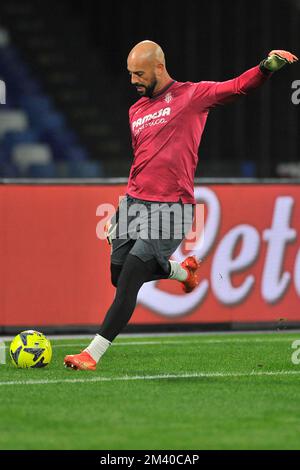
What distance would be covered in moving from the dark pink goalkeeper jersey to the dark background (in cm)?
1200

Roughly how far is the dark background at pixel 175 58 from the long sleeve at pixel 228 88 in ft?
39.6

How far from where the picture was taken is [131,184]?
26.9ft

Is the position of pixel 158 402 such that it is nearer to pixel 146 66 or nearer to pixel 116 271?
pixel 116 271

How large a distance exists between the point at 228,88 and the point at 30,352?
6.93 ft

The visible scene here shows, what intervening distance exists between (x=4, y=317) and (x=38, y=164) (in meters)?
7.02

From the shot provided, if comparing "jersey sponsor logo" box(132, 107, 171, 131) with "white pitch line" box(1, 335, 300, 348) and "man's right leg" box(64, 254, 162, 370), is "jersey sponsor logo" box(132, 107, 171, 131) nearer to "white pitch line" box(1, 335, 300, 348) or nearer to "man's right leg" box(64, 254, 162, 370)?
"man's right leg" box(64, 254, 162, 370)

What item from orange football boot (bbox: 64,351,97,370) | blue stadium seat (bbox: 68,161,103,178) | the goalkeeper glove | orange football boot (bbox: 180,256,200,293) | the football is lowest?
orange football boot (bbox: 64,351,97,370)

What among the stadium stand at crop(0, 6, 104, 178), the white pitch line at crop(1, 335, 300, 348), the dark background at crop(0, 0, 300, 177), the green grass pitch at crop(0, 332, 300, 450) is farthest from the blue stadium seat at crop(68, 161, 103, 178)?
the green grass pitch at crop(0, 332, 300, 450)

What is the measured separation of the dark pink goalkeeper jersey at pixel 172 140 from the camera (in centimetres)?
800

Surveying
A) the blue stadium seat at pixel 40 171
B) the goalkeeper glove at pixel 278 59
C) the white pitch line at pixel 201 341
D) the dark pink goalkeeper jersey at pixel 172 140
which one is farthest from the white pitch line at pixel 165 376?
the blue stadium seat at pixel 40 171

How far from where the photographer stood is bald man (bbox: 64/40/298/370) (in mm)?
7910

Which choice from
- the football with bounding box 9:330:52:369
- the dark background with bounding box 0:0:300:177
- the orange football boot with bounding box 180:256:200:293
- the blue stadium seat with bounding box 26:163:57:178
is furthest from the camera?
the dark background with bounding box 0:0:300:177
